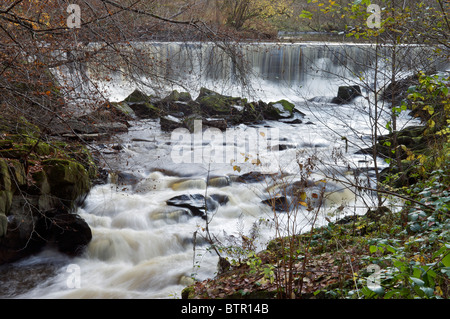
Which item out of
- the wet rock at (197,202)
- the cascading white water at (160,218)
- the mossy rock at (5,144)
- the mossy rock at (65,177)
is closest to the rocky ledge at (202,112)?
the cascading white water at (160,218)

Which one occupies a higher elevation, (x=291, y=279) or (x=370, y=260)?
(x=370, y=260)

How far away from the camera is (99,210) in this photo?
288 inches

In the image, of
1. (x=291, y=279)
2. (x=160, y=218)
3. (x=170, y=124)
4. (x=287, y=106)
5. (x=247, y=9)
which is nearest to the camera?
(x=291, y=279)

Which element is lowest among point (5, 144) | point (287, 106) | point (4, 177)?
point (4, 177)

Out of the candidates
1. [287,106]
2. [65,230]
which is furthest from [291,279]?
[287,106]

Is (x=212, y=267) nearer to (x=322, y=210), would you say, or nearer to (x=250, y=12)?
(x=322, y=210)

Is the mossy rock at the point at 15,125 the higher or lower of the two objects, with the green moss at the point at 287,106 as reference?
lower

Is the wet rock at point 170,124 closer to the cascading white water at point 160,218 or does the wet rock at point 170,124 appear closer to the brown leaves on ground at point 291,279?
the cascading white water at point 160,218

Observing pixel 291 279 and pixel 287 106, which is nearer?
pixel 291 279

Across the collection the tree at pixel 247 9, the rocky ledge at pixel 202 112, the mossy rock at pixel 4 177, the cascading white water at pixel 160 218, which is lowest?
the cascading white water at pixel 160 218

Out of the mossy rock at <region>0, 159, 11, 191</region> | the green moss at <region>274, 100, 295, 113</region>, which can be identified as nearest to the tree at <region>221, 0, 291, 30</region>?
the green moss at <region>274, 100, 295, 113</region>

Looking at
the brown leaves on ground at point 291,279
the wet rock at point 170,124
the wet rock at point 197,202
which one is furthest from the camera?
the wet rock at point 170,124

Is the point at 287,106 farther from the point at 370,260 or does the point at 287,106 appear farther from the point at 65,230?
the point at 370,260
